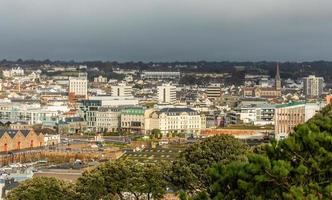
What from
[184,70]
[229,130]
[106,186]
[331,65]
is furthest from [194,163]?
[331,65]

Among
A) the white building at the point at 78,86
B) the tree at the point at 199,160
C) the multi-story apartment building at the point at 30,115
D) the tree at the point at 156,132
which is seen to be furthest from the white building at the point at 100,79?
the tree at the point at 199,160

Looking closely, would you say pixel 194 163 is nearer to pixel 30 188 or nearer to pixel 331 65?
pixel 30 188

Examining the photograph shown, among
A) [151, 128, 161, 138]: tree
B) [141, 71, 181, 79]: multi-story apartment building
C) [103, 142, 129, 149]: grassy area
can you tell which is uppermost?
[141, 71, 181, 79]: multi-story apartment building

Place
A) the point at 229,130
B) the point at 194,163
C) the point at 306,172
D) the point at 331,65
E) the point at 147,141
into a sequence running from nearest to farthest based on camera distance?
the point at 306,172, the point at 194,163, the point at 147,141, the point at 229,130, the point at 331,65

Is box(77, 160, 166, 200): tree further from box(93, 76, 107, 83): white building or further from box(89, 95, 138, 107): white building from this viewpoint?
box(93, 76, 107, 83): white building

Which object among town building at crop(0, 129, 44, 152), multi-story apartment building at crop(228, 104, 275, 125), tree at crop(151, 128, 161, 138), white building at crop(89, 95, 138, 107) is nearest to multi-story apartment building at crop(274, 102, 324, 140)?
tree at crop(151, 128, 161, 138)
